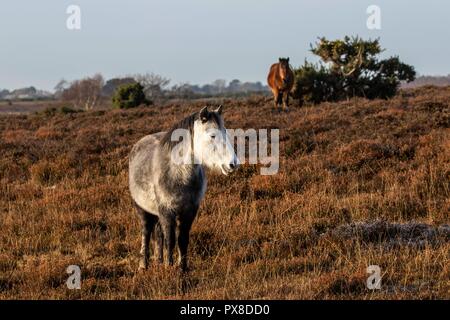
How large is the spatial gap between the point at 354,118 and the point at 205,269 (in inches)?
468

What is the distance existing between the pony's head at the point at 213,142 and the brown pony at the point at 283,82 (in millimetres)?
16111

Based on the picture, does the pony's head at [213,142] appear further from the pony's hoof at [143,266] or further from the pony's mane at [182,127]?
the pony's hoof at [143,266]

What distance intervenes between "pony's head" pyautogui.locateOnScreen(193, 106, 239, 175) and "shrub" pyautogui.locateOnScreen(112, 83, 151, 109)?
88.7ft

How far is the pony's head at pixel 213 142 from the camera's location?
6.00 metres

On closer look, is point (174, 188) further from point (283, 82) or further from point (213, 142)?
point (283, 82)

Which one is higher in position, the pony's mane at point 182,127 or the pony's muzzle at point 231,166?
the pony's mane at point 182,127

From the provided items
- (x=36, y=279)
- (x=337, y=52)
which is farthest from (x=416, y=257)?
(x=337, y=52)

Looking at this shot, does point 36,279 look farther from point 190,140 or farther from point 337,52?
point 337,52

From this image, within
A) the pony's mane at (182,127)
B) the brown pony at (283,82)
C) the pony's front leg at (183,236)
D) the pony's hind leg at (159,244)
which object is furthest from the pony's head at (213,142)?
the brown pony at (283,82)

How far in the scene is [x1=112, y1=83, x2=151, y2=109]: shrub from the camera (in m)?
32.9

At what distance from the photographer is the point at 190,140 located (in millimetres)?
6543

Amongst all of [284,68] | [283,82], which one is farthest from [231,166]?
[284,68]

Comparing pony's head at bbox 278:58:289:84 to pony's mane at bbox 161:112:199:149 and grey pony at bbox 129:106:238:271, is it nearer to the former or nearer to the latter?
grey pony at bbox 129:106:238:271
